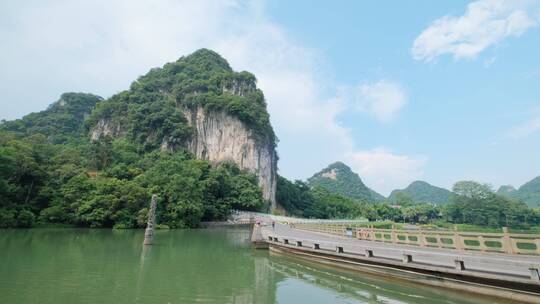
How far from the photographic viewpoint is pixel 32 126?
77.5 metres

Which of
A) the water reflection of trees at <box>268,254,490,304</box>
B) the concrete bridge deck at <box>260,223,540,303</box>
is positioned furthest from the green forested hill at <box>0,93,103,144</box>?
the concrete bridge deck at <box>260,223,540,303</box>

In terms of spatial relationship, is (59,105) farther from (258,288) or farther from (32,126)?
(258,288)

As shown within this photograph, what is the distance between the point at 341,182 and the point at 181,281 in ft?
523

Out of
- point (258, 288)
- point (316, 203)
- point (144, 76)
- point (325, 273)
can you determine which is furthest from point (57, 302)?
point (144, 76)

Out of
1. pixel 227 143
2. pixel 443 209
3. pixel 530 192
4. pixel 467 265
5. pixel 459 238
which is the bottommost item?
pixel 467 265

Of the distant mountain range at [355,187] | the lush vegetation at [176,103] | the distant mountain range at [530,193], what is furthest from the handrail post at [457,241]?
the distant mountain range at [530,193]

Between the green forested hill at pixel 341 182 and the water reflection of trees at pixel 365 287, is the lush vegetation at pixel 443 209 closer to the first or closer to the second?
the water reflection of trees at pixel 365 287

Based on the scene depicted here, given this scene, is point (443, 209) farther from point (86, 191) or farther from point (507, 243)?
point (507, 243)

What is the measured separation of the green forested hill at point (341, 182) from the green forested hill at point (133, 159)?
90.6m

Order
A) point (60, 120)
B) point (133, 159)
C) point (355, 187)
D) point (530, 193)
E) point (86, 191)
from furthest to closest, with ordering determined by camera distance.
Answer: point (355, 187), point (530, 193), point (60, 120), point (133, 159), point (86, 191)

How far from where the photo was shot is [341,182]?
543 feet

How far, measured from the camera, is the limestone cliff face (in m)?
67.2

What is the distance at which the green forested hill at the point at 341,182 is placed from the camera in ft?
522


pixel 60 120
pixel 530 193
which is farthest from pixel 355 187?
pixel 60 120
